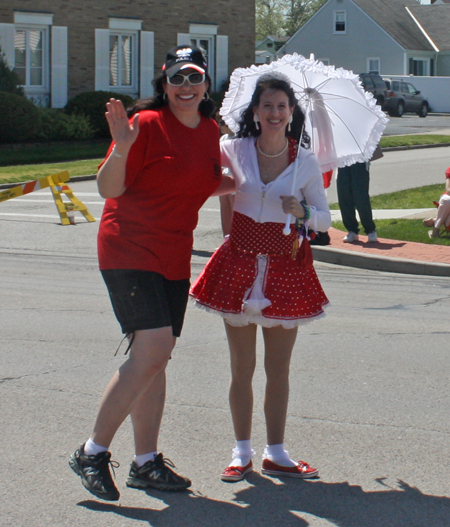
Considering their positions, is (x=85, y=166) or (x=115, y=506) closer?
(x=115, y=506)

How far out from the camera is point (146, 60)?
3045cm

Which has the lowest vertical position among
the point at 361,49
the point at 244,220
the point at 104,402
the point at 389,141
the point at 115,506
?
the point at 115,506

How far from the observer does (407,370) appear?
5.71m

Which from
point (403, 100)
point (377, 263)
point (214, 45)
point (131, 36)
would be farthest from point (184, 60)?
point (403, 100)

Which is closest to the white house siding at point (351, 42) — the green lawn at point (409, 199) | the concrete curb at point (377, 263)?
the green lawn at point (409, 199)

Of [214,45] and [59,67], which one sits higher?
[214,45]

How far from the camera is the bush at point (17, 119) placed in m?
23.8

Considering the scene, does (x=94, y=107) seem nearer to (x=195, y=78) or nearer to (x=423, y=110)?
(x=195, y=78)

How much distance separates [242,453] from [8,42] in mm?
25262

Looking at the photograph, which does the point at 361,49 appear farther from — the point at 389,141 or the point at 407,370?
the point at 407,370

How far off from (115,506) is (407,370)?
2725 millimetres

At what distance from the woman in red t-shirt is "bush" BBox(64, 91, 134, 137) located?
23754 mm

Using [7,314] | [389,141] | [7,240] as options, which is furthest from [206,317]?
[389,141]

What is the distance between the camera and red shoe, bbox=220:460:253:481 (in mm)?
3924
